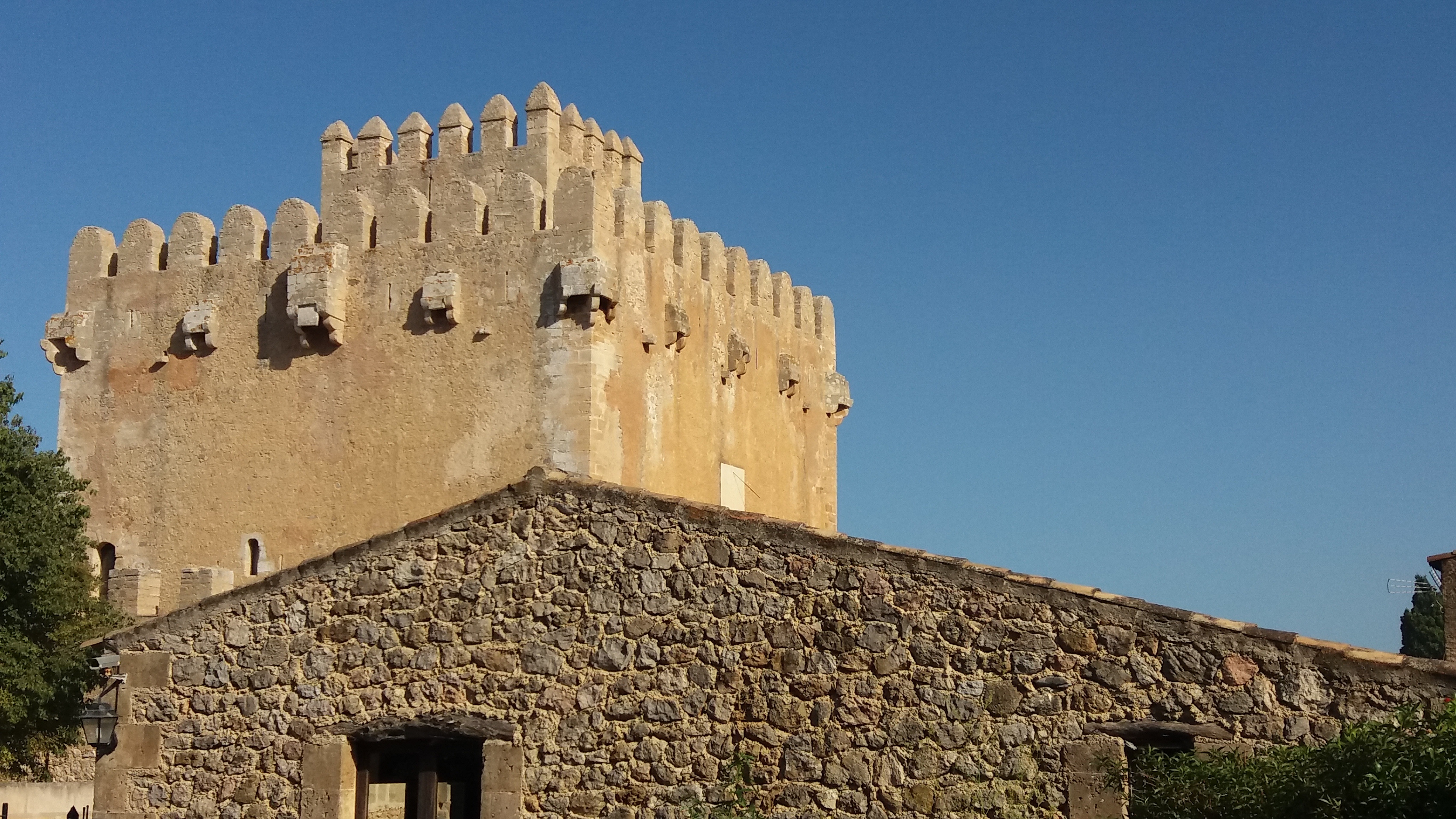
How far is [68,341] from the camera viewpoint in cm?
2002

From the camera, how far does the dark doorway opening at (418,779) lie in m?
11.3

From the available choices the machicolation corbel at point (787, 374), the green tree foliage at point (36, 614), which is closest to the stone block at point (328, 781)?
the green tree foliage at point (36, 614)

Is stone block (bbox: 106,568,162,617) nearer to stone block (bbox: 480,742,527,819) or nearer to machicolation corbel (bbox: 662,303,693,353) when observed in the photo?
machicolation corbel (bbox: 662,303,693,353)

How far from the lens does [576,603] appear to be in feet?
35.8

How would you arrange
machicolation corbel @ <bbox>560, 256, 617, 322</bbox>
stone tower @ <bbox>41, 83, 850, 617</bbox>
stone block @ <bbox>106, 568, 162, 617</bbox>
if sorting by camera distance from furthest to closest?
stone block @ <bbox>106, 568, 162, 617</bbox>, stone tower @ <bbox>41, 83, 850, 617</bbox>, machicolation corbel @ <bbox>560, 256, 617, 322</bbox>

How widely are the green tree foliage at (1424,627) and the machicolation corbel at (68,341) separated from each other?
111 feet

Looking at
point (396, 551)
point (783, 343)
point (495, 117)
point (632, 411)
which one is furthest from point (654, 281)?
point (396, 551)

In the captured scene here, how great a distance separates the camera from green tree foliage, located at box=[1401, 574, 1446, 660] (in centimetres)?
4188

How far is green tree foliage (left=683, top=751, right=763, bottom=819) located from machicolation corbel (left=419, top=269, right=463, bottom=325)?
28.1ft

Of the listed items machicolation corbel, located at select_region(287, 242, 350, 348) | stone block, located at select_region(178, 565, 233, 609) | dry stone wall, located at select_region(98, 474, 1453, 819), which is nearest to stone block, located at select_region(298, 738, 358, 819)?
dry stone wall, located at select_region(98, 474, 1453, 819)

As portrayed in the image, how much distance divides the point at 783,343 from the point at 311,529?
7.06 meters

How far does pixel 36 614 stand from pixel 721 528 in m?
9.91

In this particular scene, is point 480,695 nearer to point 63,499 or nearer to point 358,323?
point 358,323

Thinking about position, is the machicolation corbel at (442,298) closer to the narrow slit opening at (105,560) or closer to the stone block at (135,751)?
the narrow slit opening at (105,560)
